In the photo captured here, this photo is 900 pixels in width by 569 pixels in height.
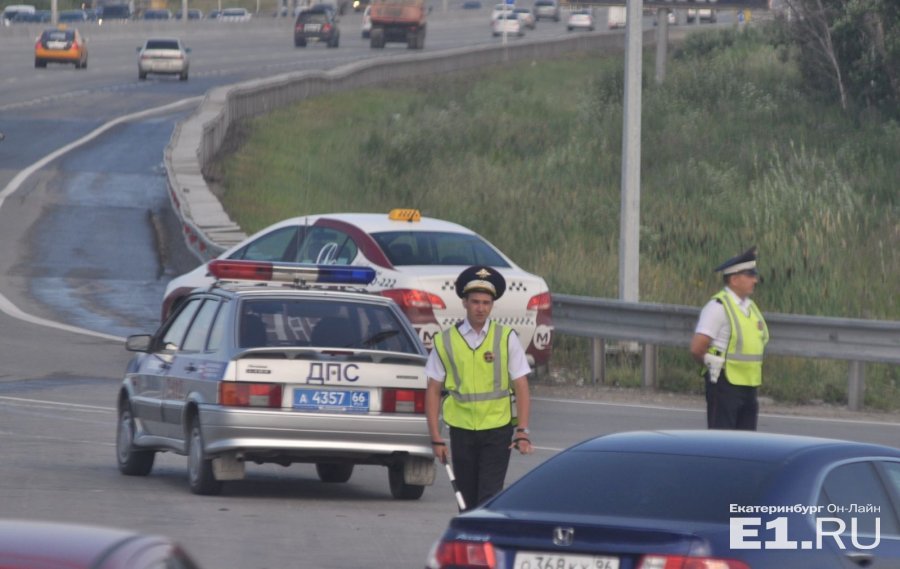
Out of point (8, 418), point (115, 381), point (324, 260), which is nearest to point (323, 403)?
point (8, 418)

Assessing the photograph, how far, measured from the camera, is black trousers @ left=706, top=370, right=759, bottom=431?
10.8 meters

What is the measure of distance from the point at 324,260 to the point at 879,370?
6.25 m

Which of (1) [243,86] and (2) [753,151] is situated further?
(1) [243,86]

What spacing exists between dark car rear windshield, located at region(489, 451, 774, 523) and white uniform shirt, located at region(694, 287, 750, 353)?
14.3 feet

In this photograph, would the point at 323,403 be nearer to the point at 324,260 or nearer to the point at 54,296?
the point at 324,260

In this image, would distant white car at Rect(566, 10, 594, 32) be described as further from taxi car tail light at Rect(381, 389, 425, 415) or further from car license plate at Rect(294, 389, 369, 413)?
car license plate at Rect(294, 389, 369, 413)

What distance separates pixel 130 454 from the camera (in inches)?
491

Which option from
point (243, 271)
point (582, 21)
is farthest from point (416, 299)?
point (582, 21)

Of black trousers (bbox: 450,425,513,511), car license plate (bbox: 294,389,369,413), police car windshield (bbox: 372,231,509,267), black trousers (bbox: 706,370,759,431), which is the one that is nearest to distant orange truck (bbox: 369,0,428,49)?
police car windshield (bbox: 372,231,509,267)

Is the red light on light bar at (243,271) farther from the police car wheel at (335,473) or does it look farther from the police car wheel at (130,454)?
the police car wheel at (335,473)

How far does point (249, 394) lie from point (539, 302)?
5.70m

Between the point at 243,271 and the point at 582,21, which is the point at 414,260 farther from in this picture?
the point at 582,21

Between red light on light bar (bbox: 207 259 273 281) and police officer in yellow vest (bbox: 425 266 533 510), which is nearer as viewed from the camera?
police officer in yellow vest (bbox: 425 266 533 510)

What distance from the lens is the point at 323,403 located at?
37.1 ft
